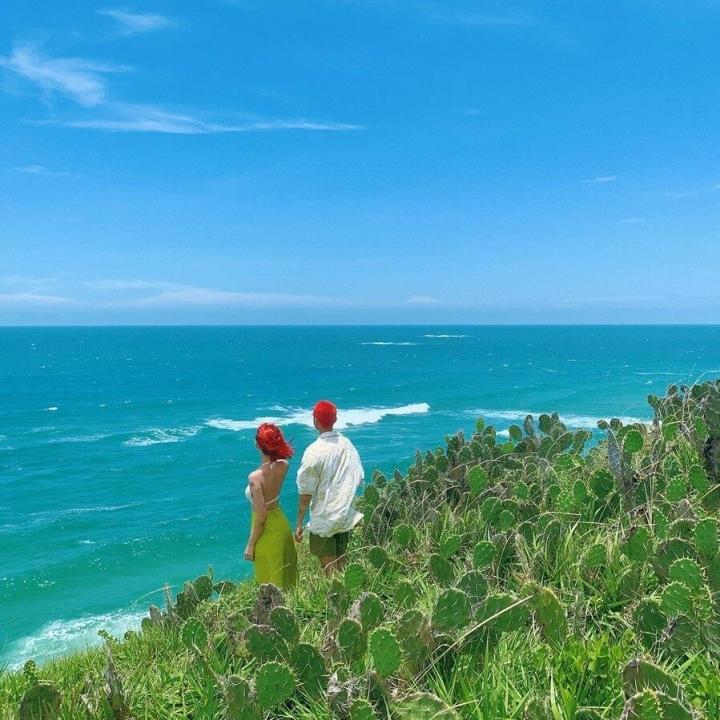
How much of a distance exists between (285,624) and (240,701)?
0.48 metres

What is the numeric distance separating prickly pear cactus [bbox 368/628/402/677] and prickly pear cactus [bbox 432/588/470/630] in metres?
0.32

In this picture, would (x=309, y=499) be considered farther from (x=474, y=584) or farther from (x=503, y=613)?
(x=503, y=613)

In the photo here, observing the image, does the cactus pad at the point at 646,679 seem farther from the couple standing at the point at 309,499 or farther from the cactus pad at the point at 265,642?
the couple standing at the point at 309,499

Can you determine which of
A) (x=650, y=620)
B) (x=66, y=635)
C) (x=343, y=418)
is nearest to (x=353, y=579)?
(x=650, y=620)

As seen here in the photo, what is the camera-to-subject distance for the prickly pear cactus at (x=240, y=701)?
2.63 metres

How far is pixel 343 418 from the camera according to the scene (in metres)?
47.0

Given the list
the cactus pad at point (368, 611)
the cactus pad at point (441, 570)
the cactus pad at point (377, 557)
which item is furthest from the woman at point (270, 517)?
the cactus pad at point (368, 611)

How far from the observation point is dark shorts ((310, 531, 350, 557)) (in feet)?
17.6

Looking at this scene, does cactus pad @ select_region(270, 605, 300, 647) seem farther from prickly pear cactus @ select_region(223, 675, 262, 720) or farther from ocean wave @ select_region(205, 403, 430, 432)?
ocean wave @ select_region(205, 403, 430, 432)

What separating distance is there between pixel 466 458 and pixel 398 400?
166 feet

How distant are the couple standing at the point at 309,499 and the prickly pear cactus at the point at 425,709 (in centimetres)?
257

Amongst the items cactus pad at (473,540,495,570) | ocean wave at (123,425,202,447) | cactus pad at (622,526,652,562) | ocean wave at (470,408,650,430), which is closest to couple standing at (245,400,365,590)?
cactus pad at (473,540,495,570)

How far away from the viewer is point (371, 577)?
4.23 meters

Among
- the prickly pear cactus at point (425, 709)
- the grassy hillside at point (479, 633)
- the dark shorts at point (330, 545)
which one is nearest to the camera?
the prickly pear cactus at point (425, 709)
